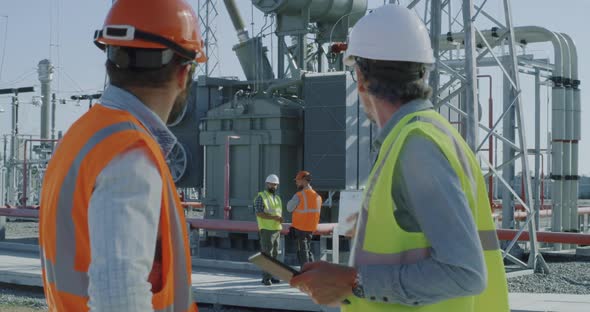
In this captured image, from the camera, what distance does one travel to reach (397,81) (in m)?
2.85

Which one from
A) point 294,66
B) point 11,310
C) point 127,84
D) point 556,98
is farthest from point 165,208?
point 294,66

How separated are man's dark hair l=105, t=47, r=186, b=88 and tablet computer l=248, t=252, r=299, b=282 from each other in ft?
2.41

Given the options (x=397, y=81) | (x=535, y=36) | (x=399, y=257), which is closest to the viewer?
(x=399, y=257)

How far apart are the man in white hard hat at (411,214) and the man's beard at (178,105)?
63cm

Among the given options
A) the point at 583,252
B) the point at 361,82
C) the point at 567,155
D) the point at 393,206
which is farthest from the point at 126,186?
the point at 567,155

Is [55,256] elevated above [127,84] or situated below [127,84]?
below

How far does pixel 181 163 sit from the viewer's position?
2136 centimetres

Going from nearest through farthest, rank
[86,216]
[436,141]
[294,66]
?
[86,216], [436,141], [294,66]

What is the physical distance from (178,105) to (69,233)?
1.88ft

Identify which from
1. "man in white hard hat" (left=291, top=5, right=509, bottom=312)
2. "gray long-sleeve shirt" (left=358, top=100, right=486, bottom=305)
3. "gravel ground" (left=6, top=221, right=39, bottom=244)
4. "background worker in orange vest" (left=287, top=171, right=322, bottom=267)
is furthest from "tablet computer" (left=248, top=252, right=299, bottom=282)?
"gravel ground" (left=6, top=221, right=39, bottom=244)

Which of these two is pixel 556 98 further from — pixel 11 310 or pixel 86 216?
pixel 86 216

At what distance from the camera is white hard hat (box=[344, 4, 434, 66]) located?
9.50ft

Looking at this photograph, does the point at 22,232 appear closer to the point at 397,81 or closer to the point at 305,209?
the point at 305,209

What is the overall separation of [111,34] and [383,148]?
914 mm
